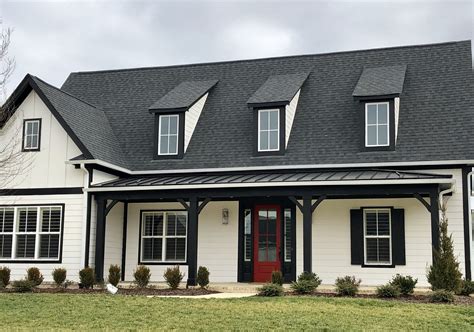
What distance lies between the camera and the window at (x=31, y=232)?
1917 cm

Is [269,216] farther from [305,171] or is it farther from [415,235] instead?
[415,235]

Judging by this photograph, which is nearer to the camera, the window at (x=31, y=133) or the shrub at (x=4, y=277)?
the shrub at (x=4, y=277)

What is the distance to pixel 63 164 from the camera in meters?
19.4

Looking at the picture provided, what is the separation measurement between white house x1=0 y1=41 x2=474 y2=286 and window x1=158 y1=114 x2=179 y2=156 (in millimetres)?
38

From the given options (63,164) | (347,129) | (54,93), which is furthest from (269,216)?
(54,93)

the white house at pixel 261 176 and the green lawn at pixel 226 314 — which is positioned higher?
the white house at pixel 261 176

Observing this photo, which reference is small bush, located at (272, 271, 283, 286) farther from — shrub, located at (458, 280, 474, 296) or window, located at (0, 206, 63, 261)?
window, located at (0, 206, 63, 261)

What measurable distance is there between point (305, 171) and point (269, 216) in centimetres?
180

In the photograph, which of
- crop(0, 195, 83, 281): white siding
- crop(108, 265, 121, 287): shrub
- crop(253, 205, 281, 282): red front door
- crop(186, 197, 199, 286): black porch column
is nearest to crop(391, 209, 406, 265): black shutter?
crop(253, 205, 281, 282): red front door

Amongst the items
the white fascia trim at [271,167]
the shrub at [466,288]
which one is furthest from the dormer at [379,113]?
the shrub at [466,288]

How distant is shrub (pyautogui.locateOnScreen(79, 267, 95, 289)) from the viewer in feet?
56.8

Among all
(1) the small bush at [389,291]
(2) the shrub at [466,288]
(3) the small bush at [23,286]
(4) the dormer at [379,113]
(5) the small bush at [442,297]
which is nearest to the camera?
(5) the small bush at [442,297]

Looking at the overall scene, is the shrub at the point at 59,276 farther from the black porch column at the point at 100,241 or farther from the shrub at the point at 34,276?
the black porch column at the point at 100,241

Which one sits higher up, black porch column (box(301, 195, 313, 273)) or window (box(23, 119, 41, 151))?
window (box(23, 119, 41, 151))
